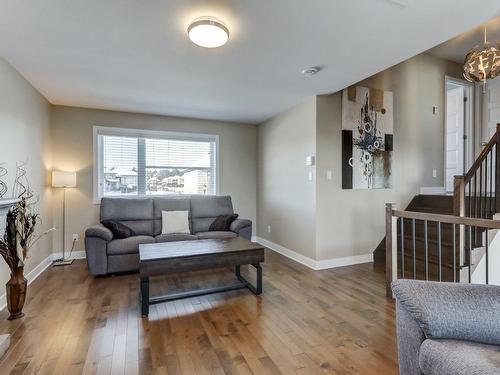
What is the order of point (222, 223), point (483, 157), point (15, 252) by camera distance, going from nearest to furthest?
1. point (15, 252)
2. point (483, 157)
3. point (222, 223)

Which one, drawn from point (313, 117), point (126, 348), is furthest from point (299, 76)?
point (126, 348)

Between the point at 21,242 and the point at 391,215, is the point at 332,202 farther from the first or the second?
the point at 21,242

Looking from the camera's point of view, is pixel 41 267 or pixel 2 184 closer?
pixel 2 184

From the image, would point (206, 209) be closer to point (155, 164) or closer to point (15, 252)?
point (155, 164)

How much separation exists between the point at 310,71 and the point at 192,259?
90.3 inches

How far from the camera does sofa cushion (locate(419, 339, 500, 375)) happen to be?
102 centimetres

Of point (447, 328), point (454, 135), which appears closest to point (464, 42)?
point (454, 135)

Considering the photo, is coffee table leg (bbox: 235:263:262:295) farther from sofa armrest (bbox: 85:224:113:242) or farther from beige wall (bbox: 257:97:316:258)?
sofa armrest (bbox: 85:224:113:242)

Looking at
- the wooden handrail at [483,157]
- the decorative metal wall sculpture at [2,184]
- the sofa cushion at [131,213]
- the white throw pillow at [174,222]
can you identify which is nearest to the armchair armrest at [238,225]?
the white throw pillow at [174,222]

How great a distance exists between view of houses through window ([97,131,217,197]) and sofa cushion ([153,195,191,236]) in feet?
1.43

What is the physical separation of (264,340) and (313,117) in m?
2.85

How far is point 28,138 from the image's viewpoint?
320cm

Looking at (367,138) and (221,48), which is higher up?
(221,48)

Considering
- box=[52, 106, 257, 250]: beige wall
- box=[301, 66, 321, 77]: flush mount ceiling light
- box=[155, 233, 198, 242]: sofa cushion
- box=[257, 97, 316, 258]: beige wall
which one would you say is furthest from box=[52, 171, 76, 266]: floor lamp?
box=[301, 66, 321, 77]: flush mount ceiling light
